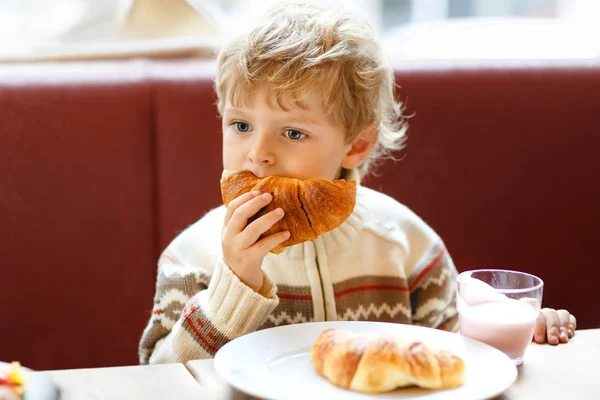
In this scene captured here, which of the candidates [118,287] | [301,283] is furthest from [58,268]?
[301,283]

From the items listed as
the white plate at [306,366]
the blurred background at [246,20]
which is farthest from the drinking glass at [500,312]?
the blurred background at [246,20]

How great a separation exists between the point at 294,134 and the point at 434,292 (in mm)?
455

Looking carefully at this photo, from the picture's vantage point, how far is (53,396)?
908 millimetres

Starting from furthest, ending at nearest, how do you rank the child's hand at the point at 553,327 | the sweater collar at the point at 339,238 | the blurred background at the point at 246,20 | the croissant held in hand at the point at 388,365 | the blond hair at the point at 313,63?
1. the blurred background at the point at 246,20
2. the sweater collar at the point at 339,238
3. the blond hair at the point at 313,63
4. the child's hand at the point at 553,327
5. the croissant held in hand at the point at 388,365

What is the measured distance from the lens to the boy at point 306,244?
4.05 feet

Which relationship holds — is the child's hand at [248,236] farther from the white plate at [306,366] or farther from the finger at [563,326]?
the finger at [563,326]

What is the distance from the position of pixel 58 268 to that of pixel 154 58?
57 cm

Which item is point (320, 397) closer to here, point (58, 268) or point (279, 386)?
point (279, 386)

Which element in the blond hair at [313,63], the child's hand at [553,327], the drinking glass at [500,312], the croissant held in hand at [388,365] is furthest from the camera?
the blond hair at [313,63]

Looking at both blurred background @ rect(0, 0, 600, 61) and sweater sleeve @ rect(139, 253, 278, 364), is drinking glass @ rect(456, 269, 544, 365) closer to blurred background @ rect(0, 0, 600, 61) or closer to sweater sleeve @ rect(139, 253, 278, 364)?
sweater sleeve @ rect(139, 253, 278, 364)

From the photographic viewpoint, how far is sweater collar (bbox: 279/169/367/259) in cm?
149

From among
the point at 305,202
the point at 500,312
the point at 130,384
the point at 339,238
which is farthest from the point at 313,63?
the point at 130,384

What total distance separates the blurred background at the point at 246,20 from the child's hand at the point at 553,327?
0.91m

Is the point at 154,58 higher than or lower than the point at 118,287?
higher
